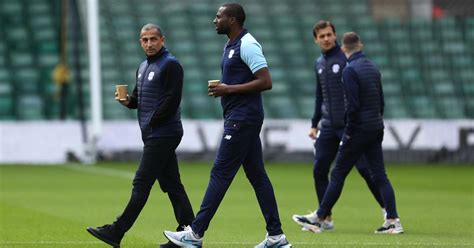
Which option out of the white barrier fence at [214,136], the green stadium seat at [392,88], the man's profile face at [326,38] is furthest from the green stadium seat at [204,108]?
the man's profile face at [326,38]

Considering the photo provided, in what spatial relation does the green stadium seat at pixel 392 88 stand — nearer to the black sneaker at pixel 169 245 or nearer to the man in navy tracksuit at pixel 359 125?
the man in navy tracksuit at pixel 359 125

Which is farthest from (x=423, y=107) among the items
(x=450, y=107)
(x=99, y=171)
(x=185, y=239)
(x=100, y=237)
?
(x=100, y=237)

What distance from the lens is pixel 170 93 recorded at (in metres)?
10.3

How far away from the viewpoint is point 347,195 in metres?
17.9

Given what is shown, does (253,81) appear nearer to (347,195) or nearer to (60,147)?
(347,195)

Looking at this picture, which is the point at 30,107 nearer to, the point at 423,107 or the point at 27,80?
the point at 27,80

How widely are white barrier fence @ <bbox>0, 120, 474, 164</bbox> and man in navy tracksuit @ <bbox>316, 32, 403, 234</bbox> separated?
1410 cm

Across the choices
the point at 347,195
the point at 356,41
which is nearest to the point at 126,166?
the point at 347,195

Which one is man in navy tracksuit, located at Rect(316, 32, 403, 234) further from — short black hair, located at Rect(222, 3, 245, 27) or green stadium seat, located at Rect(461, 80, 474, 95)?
green stadium seat, located at Rect(461, 80, 474, 95)

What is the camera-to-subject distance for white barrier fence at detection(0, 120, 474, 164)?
86.7 ft

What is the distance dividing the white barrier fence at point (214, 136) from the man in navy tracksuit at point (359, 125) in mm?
14098

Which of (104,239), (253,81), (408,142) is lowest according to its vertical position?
(408,142)

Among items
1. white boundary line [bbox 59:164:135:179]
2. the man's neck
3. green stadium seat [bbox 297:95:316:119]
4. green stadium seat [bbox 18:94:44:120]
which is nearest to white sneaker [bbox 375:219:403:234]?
the man's neck

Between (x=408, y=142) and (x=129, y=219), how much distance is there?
1713 cm
